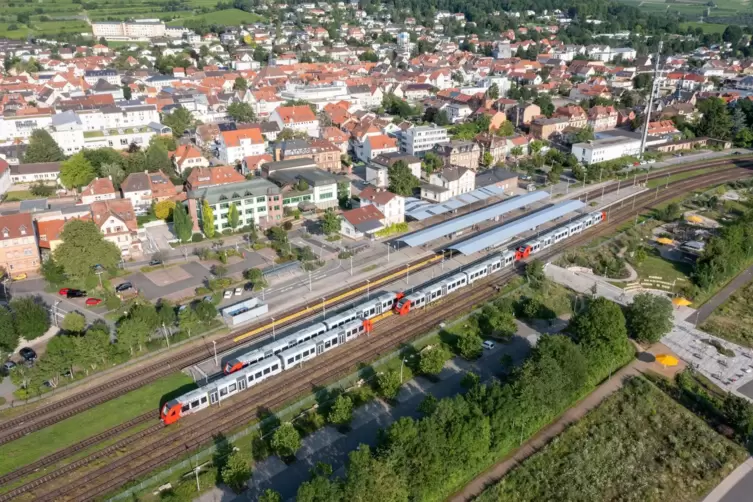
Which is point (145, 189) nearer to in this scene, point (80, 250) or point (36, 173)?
point (80, 250)

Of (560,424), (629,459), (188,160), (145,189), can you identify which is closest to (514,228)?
(560,424)

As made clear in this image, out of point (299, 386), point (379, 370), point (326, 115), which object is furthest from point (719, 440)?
point (326, 115)

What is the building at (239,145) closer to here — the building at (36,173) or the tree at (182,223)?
the building at (36,173)

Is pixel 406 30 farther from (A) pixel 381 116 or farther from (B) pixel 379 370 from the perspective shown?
(B) pixel 379 370

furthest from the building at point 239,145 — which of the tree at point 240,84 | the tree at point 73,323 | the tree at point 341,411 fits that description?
the tree at point 341,411

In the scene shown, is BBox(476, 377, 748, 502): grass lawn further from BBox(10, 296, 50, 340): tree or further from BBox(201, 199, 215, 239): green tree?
BBox(201, 199, 215, 239): green tree

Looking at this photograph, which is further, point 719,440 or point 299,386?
point 299,386
